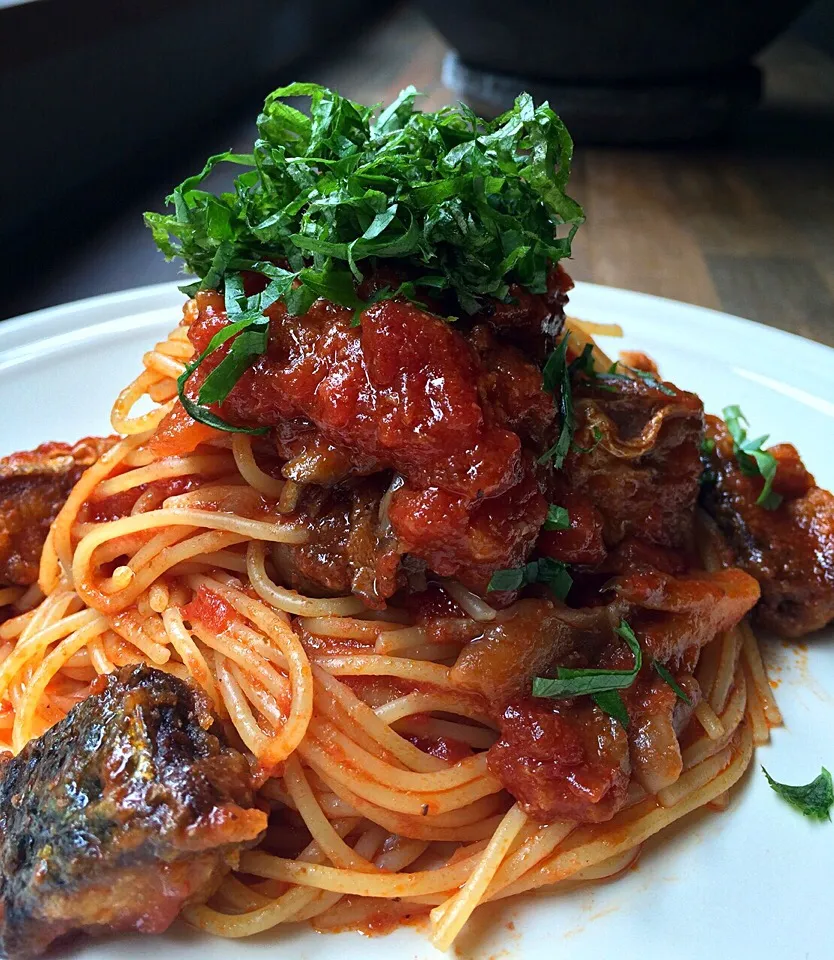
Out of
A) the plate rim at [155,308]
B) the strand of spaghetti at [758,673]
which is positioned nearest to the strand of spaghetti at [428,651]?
the strand of spaghetti at [758,673]

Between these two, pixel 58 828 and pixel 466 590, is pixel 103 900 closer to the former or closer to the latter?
pixel 58 828

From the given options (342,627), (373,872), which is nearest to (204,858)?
(373,872)

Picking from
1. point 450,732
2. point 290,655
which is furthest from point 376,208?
point 450,732

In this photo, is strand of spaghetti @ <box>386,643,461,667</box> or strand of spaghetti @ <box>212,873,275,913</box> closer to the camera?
strand of spaghetti @ <box>212,873,275,913</box>

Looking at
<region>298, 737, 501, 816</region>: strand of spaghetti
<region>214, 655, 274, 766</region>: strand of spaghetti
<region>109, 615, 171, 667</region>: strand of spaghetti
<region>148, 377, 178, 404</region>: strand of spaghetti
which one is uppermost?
<region>148, 377, 178, 404</region>: strand of spaghetti

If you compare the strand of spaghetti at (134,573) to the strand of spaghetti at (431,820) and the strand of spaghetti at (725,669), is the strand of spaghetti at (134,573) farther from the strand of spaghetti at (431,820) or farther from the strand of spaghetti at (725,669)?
the strand of spaghetti at (725,669)

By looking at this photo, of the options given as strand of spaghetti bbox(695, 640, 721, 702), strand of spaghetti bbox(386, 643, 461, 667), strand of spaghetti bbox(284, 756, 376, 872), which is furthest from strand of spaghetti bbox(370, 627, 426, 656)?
strand of spaghetti bbox(695, 640, 721, 702)

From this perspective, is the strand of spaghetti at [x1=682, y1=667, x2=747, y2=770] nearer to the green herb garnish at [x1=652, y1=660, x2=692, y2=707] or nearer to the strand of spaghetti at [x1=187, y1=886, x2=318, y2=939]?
the green herb garnish at [x1=652, y1=660, x2=692, y2=707]
